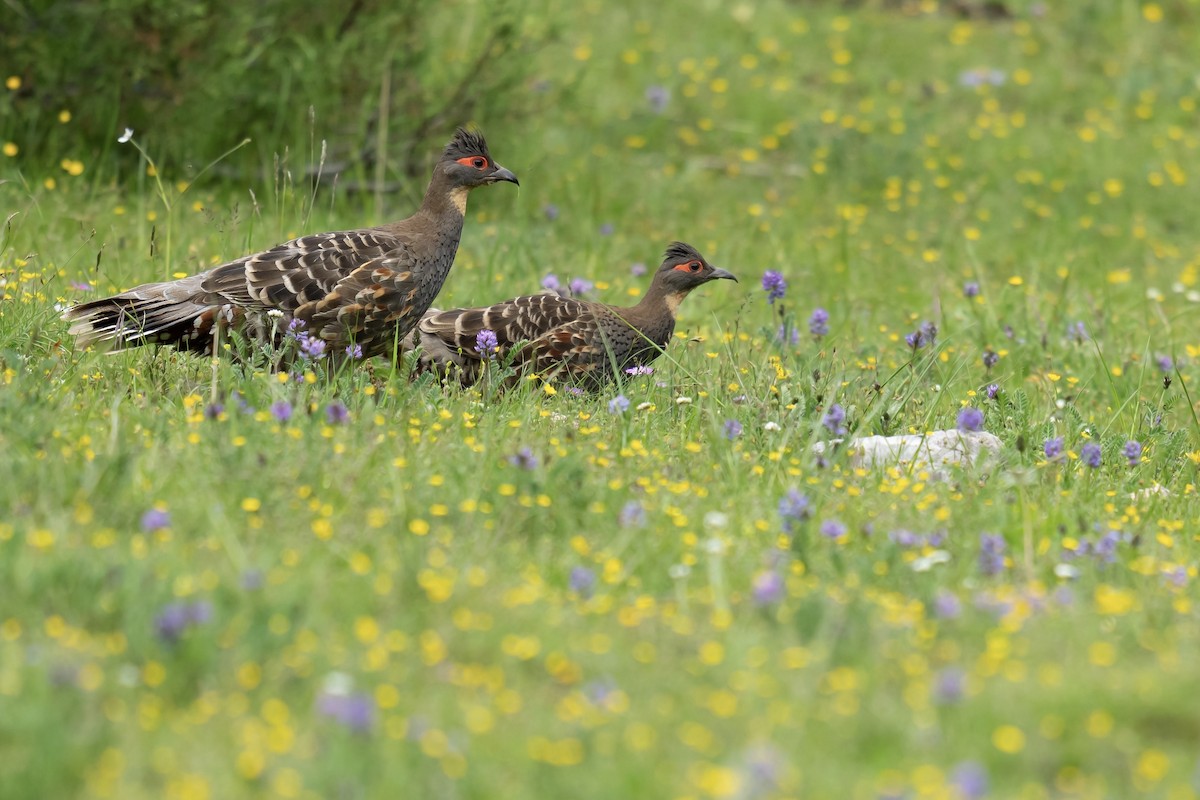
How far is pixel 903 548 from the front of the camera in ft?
15.9

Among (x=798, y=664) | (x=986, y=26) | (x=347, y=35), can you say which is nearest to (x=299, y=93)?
(x=347, y=35)

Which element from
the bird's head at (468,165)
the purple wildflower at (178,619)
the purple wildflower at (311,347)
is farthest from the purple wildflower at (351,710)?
the bird's head at (468,165)

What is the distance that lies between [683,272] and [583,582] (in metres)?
3.59

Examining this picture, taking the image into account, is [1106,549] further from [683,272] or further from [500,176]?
[500,176]

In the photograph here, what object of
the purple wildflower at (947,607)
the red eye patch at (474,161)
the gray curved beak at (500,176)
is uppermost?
the red eye patch at (474,161)

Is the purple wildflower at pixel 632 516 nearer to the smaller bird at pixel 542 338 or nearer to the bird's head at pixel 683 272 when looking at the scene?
the smaller bird at pixel 542 338

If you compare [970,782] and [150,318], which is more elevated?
[150,318]

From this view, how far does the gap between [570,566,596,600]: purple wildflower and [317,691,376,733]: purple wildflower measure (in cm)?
95

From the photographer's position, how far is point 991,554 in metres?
4.77

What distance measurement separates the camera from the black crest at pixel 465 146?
738 cm

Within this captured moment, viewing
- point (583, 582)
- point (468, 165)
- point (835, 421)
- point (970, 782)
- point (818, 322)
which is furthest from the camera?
point (818, 322)

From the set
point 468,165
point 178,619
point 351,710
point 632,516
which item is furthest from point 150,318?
point 351,710

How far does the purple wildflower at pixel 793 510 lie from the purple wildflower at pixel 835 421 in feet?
3.01

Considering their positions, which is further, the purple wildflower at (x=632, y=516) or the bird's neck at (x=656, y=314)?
the bird's neck at (x=656, y=314)
